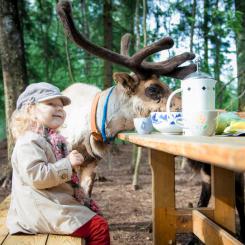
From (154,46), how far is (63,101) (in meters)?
1.33

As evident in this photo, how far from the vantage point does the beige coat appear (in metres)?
2.12

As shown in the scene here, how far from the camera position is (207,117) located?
1.68 m

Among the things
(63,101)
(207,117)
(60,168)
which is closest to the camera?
(207,117)

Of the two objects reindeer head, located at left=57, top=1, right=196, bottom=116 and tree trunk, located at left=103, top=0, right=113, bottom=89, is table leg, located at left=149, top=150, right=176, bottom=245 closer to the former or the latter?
reindeer head, located at left=57, top=1, right=196, bottom=116

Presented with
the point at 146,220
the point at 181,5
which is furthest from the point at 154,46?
the point at 181,5

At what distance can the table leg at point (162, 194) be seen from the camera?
2898mm

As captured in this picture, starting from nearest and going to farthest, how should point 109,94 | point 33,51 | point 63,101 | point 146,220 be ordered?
point 63,101
point 109,94
point 146,220
point 33,51

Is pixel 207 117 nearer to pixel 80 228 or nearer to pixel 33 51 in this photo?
pixel 80 228

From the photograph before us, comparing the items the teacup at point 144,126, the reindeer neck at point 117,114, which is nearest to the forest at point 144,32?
the reindeer neck at point 117,114

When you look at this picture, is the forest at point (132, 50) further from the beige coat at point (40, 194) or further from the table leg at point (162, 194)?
the beige coat at point (40, 194)

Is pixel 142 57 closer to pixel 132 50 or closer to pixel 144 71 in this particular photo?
pixel 144 71

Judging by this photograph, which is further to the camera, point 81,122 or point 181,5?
point 181,5

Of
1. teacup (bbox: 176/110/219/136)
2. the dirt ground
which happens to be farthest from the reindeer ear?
teacup (bbox: 176/110/219/136)

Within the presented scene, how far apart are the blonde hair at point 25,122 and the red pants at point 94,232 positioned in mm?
623
